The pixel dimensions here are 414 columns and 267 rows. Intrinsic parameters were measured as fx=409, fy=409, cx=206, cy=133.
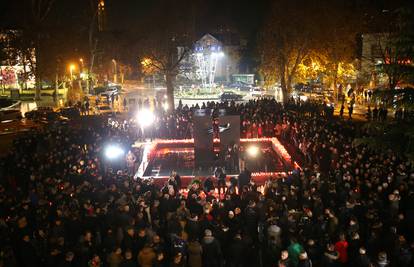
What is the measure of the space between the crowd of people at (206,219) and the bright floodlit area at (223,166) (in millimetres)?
41

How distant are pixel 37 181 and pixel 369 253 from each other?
10.4 m

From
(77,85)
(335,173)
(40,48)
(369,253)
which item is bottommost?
(369,253)

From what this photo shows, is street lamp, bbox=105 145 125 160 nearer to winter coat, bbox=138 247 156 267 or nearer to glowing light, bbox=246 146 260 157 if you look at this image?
glowing light, bbox=246 146 260 157

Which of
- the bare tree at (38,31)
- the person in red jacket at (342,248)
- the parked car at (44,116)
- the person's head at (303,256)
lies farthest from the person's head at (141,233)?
the bare tree at (38,31)

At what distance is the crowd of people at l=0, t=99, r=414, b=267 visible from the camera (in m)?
9.16

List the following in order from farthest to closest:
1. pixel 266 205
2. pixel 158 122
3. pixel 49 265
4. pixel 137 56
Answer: pixel 137 56 < pixel 158 122 < pixel 266 205 < pixel 49 265

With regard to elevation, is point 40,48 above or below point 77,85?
above

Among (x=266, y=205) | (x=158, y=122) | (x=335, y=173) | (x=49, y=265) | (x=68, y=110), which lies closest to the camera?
(x=49, y=265)

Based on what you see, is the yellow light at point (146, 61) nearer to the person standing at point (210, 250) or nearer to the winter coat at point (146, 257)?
the person standing at point (210, 250)

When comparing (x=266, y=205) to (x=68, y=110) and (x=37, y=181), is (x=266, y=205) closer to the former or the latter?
(x=37, y=181)

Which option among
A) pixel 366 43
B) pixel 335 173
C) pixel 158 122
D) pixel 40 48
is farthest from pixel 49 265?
pixel 366 43

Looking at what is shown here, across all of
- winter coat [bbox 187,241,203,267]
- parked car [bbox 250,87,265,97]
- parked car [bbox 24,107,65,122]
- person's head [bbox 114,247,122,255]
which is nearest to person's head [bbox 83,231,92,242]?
person's head [bbox 114,247,122,255]

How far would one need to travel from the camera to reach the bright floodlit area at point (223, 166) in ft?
31.2

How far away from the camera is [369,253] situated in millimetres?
9438
